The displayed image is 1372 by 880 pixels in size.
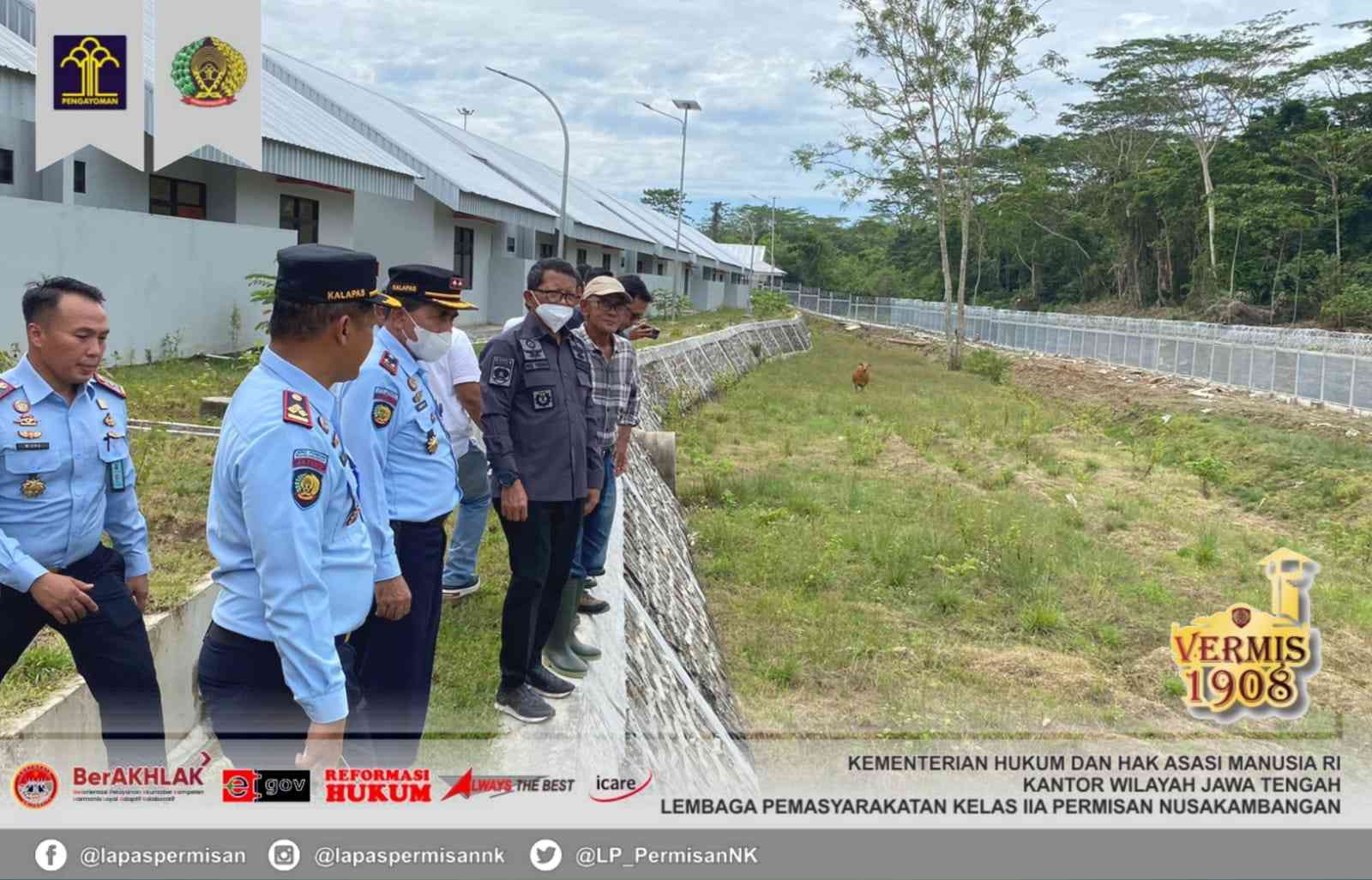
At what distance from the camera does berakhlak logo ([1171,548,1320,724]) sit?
4.85 meters

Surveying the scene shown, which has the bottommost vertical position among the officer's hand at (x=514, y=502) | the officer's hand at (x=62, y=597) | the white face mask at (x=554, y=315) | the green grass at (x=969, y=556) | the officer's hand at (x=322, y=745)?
the green grass at (x=969, y=556)

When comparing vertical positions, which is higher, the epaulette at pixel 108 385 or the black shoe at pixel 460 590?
the epaulette at pixel 108 385

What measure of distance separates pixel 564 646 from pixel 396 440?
4.51 ft

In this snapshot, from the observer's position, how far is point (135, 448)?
656 cm

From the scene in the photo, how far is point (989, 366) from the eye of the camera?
28078mm

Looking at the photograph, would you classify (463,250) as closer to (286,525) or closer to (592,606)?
(592,606)

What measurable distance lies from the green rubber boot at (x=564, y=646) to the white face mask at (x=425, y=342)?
1.11 m

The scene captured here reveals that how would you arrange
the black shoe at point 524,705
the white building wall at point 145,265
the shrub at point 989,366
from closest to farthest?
the black shoe at point 524,705, the white building wall at point 145,265, the shrub at point 989,366

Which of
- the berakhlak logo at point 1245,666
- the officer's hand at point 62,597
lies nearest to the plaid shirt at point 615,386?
the officer's hand at point 62,597

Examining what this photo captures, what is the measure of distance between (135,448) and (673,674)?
13.3ft

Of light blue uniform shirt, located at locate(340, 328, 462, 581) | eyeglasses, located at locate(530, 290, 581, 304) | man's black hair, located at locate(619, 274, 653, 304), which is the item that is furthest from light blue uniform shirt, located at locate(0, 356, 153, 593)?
man's black hair, located at locate(619, 274, 653, 304)

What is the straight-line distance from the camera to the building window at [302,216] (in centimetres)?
1617

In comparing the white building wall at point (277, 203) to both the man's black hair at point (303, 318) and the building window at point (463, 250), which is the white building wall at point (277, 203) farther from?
the man's black hair at point (303, 318)

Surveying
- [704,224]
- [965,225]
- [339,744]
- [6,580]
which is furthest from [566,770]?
[704,224]
